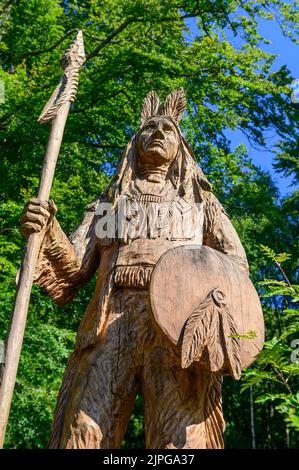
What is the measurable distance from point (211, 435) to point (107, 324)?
30.4 inches

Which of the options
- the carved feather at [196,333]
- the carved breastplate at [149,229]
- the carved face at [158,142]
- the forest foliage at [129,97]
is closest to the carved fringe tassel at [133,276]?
the carved breastplate at [149,229]

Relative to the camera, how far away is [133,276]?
3.75m

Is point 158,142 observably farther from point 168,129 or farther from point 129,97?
point 129,97

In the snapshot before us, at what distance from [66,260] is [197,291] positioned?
37.6 inches

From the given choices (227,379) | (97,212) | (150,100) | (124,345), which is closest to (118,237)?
(97,212)

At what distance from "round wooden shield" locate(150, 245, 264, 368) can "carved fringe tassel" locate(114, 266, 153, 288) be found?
0.37 m

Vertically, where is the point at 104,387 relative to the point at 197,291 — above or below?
below

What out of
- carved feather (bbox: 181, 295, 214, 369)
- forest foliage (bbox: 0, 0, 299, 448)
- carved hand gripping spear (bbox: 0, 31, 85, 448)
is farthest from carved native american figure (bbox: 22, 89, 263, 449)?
forest foliage (bbox: 0, 0, 299, 448)

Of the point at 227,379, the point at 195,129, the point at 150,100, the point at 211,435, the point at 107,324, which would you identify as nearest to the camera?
A: the point at 211,435

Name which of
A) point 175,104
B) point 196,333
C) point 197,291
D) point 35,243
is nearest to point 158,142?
point 175,104

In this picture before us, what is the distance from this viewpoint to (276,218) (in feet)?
42.1

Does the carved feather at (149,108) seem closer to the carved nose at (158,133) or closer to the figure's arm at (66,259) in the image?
the carved nose at (158,133)

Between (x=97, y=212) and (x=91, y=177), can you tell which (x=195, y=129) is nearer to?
(x=91, y=177)

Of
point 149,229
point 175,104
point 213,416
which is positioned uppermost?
point 175,104
